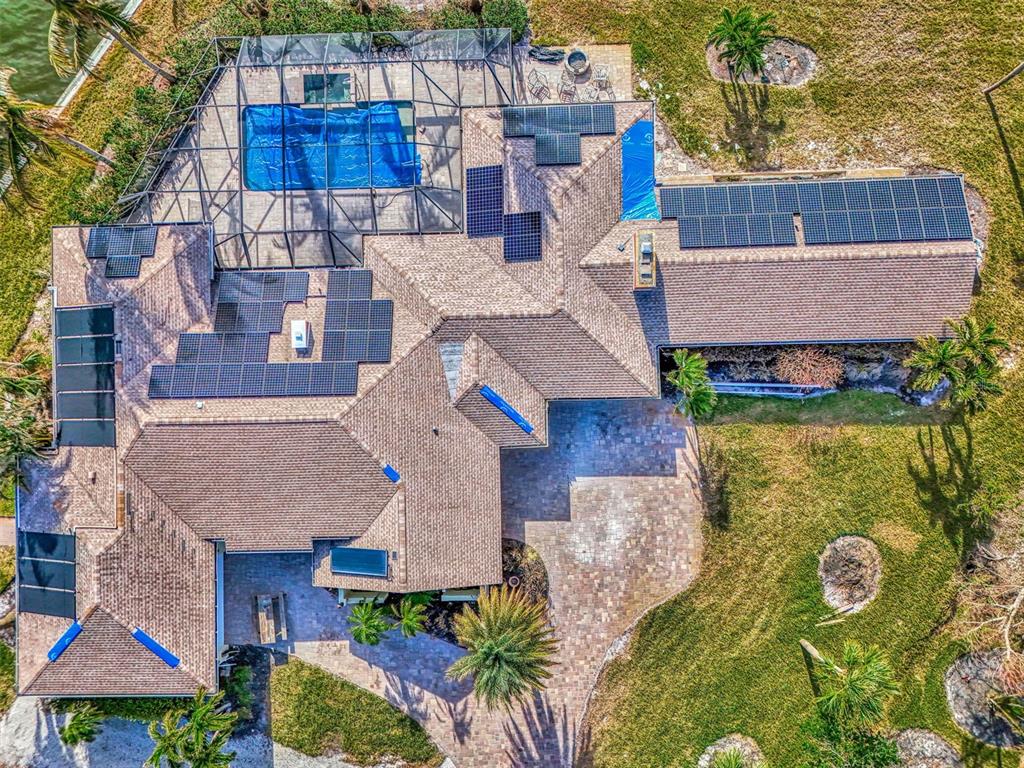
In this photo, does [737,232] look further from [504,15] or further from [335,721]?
[335,721]

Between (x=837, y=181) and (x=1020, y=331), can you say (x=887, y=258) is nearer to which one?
(x=837, y=181)

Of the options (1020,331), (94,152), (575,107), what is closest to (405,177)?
(575,107)

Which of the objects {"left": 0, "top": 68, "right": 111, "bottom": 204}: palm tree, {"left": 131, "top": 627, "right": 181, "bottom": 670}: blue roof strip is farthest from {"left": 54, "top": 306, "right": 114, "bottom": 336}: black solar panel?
{"left": 131, "top": 627, "right": 181, "bottom": 670}: blue roof strip

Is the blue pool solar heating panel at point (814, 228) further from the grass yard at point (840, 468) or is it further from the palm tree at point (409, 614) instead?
the palm tree at point (409, 614)

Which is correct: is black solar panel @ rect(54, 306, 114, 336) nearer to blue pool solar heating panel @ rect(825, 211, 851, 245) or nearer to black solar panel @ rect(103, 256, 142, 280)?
black solar panel @ rect(103, 256, 142, 280)

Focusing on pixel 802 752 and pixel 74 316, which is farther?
pixel 802 752
